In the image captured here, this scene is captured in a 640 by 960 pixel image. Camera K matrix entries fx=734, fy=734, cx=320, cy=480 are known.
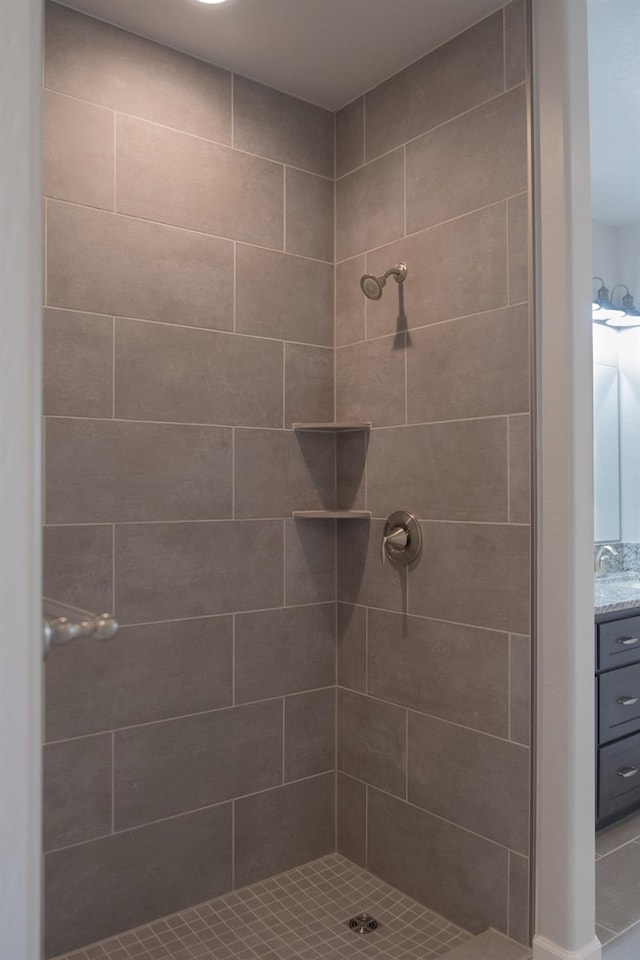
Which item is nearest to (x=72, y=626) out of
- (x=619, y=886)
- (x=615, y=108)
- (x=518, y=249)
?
(x=518, y=249)

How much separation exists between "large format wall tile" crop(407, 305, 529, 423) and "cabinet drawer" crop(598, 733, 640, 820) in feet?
4.72

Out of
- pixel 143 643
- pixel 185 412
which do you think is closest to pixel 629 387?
pixel 185 412

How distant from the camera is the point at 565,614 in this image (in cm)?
180

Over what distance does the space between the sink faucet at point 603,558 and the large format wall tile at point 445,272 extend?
1.74 meters

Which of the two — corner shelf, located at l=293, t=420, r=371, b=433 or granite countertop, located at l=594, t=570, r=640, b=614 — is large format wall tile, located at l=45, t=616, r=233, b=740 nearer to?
corner shelf, located at l=293, t=420, r=371, b=433

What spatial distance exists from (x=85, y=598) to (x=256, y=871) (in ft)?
3.45

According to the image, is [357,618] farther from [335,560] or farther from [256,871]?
[256,871]

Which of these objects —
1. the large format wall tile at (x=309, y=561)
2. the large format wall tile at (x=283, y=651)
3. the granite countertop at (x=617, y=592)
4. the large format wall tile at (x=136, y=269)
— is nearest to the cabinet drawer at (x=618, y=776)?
the granite countertop at (x=617, y=592)

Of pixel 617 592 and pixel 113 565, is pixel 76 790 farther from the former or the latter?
pixel 617 592

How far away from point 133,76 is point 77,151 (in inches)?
11.8

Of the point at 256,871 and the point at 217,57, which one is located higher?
the point at 217,57

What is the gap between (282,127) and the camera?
7.80ft

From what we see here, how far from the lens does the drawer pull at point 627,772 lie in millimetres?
2715

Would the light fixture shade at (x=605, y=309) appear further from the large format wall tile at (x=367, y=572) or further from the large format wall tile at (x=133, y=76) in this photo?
the large format wall tile at (x=133, y=76)
